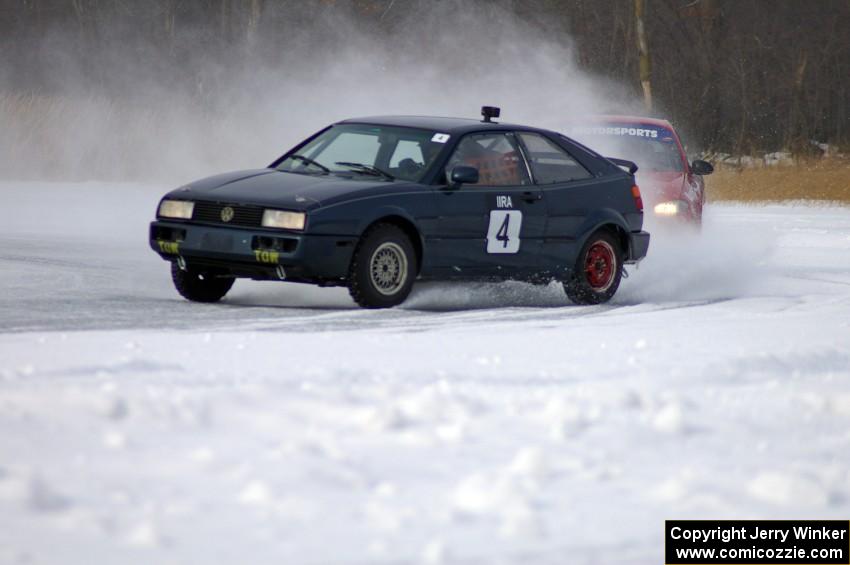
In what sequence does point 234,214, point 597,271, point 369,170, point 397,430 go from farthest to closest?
point 597,271 → point 369,170 → point 234,214 → point 397,430

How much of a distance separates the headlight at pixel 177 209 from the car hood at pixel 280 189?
0.15ft

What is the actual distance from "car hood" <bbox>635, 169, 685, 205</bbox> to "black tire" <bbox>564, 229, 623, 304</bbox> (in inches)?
154

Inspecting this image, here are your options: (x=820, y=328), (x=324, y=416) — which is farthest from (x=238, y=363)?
(x=820, y=328)

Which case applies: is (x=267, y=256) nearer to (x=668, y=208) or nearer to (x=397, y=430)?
(x=397, y=430)

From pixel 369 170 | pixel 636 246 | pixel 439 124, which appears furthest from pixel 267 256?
pixel 636 246

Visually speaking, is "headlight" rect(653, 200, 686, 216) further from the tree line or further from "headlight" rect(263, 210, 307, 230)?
the tree line

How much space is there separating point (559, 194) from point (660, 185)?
4770mm

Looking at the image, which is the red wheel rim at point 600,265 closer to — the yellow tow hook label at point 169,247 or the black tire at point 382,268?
the black tire at point 382,268

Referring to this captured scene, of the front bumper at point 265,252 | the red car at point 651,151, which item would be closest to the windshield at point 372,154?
the front bumper at point 265,252

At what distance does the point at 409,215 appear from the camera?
34.9 ft

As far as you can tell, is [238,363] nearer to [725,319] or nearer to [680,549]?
[680,549]

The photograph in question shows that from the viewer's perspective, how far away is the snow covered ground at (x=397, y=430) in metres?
4.59

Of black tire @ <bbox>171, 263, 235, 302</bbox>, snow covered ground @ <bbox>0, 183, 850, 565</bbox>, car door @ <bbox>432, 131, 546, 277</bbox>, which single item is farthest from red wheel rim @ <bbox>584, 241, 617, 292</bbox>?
black tire @ <bbox>171, 263, 235, 302</bbox>

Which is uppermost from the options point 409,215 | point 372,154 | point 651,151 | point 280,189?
point 651,151
